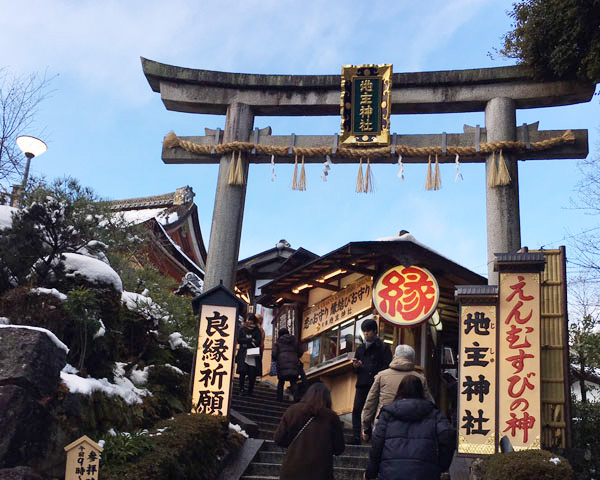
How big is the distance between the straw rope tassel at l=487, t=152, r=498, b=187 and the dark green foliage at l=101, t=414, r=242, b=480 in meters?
8.12

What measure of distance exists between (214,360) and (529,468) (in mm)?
5526

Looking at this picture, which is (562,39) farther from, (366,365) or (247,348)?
(247,348)

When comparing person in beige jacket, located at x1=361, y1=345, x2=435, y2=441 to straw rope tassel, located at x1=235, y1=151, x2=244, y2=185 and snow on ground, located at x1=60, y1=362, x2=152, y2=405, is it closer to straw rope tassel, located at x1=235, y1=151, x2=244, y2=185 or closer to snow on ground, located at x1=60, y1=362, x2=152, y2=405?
snow on ground, located at x1=60, y1=362, x2=152, y2=405

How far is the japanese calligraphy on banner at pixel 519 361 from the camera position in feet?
33.3

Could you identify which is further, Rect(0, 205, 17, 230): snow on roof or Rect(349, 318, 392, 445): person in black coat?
Rect(349, 318, 392, 445): person in black coat

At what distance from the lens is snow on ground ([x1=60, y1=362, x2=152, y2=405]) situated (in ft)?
32.4

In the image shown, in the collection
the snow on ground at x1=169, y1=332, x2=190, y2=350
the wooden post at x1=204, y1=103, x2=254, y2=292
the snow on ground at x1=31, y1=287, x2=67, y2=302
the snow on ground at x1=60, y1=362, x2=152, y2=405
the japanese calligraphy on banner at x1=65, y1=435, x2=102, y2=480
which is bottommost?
the japanese calligraphy on banner at x1=65, y1=435, x2=102, y2=480

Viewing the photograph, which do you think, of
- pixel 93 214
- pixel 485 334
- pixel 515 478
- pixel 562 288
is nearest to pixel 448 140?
pixel 562 288

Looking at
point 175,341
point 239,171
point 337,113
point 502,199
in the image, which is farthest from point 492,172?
point 175,341

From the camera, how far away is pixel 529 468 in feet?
26.8

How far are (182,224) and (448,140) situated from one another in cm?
1869

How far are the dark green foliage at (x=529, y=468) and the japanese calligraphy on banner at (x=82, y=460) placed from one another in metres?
4.47

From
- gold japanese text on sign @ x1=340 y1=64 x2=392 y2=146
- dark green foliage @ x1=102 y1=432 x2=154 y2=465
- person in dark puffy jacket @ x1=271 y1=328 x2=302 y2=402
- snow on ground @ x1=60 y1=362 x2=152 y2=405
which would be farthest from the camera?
gold japanese text on sign @ x1=340 y1=64 x2=392 y2=146

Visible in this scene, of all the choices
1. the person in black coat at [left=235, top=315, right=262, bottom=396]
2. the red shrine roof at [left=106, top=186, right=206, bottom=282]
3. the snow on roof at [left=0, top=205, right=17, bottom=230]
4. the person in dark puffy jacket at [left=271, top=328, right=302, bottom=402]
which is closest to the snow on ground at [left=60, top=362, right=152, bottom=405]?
the snow on roof at [left=0, top=205, right=17, bottom=230]
